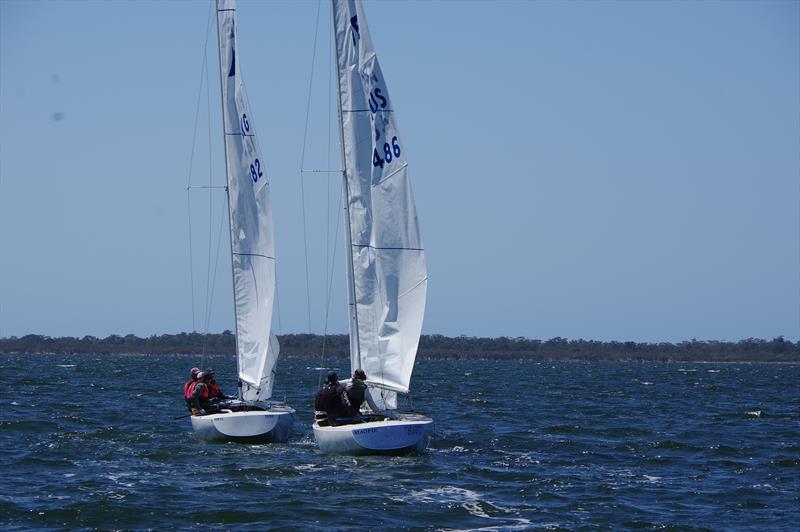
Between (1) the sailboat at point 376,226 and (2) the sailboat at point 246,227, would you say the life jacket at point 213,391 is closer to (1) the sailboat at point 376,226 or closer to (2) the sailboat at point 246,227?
(2) the sailboat at point 246,227

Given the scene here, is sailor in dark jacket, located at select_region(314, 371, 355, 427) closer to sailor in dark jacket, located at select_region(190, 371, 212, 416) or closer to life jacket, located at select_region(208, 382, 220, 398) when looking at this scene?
sailor in dark jacket, located at select_region(190, 371, 212, 416)

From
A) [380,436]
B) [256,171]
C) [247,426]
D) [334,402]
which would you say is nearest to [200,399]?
[247,426]

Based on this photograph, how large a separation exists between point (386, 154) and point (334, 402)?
4.91 m

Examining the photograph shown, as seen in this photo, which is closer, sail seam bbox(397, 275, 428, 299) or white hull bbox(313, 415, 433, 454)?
white hull bbox(313, 415, 433, 454)

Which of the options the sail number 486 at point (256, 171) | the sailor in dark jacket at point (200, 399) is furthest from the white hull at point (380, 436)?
the sail number 486 at point (256, 171)

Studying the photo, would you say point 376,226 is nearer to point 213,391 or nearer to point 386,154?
point 386,154

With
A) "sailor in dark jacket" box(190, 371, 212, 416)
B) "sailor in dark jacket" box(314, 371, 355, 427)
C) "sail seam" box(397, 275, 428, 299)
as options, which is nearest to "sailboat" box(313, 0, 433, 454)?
"sail seam" box(397, 275, 428, 299)

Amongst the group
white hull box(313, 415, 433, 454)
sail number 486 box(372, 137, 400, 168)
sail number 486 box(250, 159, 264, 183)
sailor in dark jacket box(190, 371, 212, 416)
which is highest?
sail number 486 box(250, 159, 264, 183)

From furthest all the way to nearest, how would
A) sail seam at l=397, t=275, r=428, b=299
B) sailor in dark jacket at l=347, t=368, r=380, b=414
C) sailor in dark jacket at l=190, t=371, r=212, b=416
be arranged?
1. sailor in dark jacket at l=190, t=371, r=212, b=416
2. sail seam at l=397, t=275, r=428, b=299
3. sailor in dark jacket at l=347, t=368, r=380, b=414

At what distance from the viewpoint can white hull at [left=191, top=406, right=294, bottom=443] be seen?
24.5 m

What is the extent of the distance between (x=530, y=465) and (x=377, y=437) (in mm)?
3449

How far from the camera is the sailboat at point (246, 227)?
2700 centimetres

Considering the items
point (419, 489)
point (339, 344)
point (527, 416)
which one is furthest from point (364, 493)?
point (339, 344)

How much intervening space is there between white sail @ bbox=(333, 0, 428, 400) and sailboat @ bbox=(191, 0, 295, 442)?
3.95 meters
